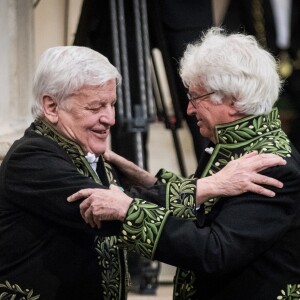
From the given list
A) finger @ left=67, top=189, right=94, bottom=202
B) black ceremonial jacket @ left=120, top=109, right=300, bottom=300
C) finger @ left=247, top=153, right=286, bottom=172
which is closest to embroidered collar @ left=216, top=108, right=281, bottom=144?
black ceremonial jacket @ left=120, top=109, right=300, bottom=300

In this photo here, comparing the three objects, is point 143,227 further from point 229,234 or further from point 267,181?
point 267,181

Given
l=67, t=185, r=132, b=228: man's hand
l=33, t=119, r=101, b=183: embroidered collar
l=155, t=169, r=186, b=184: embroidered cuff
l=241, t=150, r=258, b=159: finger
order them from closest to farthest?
1. l=67, t=185, r=132, b=228: man's hand
2. l=241, t=150, r=258, b=159: finger
3. l=33, t=119, r=101, b=183: embroidered collar
4. l=155, t=169, r=186, b=184: embroidered cuff

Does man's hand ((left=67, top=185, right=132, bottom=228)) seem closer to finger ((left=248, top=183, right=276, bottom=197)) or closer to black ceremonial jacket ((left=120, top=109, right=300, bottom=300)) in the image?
black ceremonial jacket ((left=120, top=109, right=300, bottom=300))

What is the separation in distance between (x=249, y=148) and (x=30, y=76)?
211 centimetres

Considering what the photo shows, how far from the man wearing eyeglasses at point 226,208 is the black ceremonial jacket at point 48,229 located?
117 mm

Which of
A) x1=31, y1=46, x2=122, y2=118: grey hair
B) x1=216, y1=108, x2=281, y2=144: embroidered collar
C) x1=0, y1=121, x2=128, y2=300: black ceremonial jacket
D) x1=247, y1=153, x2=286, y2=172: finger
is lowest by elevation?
x1=0, y1=121, x2=128, y2=300: black ceremonial jacket

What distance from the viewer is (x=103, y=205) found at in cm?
401

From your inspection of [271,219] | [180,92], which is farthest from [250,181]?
[180,92]

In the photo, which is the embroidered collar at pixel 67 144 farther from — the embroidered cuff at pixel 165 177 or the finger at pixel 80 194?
the embroidered cuff at pixel 165 177

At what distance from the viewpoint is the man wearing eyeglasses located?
4.02 meters

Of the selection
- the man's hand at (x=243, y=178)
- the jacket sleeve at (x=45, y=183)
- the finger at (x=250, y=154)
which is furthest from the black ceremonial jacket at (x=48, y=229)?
the finger at (x=250, y=154)

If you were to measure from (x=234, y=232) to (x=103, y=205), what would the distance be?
1.27 feet

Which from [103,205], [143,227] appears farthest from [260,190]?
[103,205]

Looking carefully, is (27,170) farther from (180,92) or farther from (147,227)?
(180,92)
